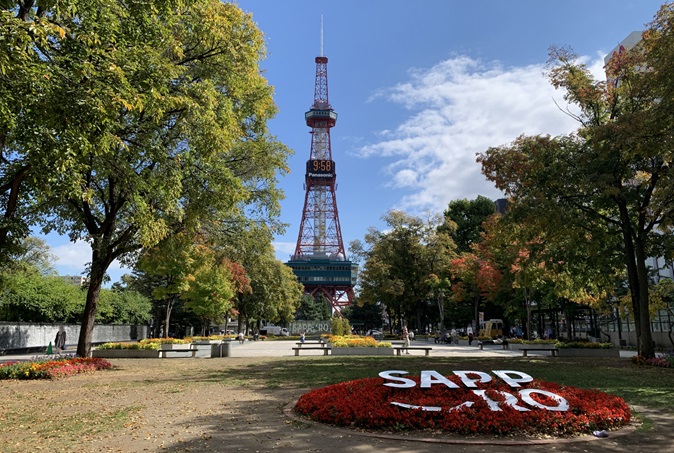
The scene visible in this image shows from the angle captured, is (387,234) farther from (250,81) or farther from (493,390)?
(493,390)

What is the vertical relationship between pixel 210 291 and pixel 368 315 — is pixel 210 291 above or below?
above

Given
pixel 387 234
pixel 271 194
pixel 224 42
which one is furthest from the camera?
pixel 387 234

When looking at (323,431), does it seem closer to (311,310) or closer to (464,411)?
(464,411)

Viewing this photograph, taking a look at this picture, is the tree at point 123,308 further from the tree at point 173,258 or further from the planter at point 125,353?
the planter at point 125,353

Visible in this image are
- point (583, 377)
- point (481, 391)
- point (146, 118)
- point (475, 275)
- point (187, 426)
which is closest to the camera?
point (187, 426)

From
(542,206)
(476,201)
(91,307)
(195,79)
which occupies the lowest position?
(91,307)

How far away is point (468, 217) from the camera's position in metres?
57.7

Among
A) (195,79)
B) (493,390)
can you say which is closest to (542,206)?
(493,390)

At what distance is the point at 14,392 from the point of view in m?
11.4

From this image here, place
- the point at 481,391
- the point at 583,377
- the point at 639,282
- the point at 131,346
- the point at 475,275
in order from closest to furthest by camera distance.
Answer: the point at 481,391
the point at 583,377
the point at 639,282
the point at 131,346
the point at 475,275

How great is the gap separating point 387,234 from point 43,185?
43.0 metres

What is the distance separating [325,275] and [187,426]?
8978cm

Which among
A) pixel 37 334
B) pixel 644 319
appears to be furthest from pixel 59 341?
pixel 644 319

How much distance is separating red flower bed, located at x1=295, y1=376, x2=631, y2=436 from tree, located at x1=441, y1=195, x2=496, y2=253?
48720 mm
